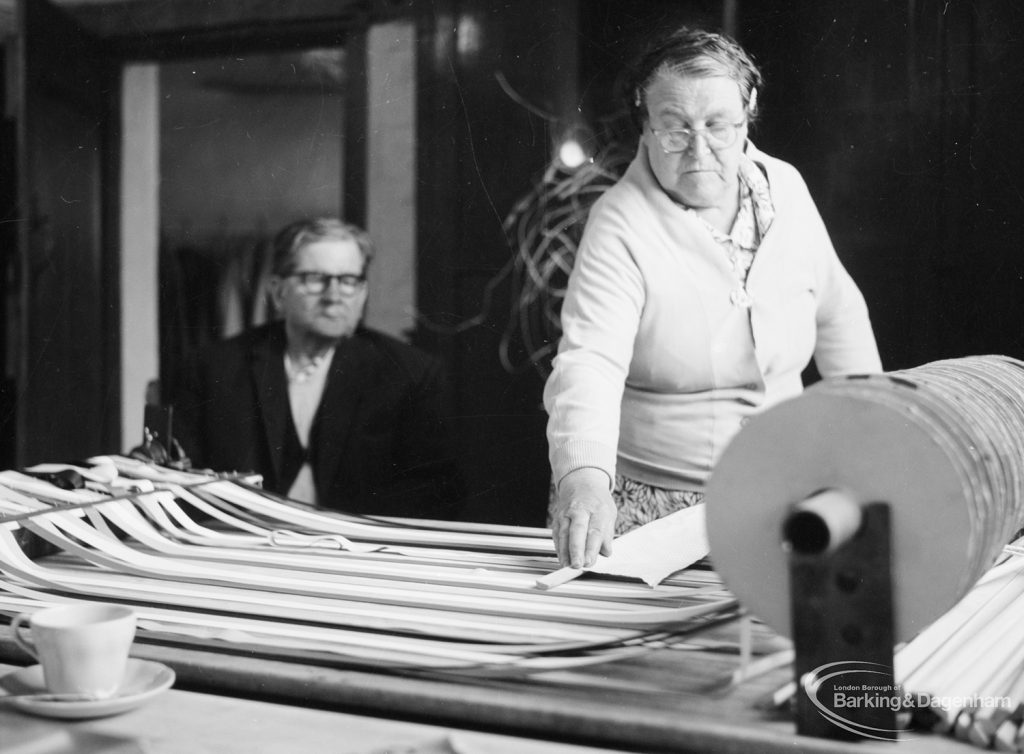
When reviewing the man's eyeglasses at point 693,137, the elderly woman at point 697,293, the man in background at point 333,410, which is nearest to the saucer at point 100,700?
the elderly woman at point 697,293

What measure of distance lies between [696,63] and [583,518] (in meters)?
0.99

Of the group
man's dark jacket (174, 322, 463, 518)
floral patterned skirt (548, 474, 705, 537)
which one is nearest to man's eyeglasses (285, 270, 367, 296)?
man's dark jacket (174, 322, 463, 518)

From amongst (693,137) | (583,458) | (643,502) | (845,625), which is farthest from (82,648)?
(693,137)

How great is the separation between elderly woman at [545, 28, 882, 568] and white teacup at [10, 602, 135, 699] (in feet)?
3.18

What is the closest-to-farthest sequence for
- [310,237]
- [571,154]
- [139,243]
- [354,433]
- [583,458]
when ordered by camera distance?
[583,458]
[571,154]
[354,433]
[310,237]
[139,243]

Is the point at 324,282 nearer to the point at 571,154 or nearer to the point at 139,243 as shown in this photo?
the point at 139,243

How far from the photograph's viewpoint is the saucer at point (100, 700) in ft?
2.78

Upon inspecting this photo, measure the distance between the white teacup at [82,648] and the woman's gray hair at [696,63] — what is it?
142 centimetres

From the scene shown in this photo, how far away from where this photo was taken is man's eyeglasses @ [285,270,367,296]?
8.79 feet

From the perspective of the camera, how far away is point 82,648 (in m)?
0.85

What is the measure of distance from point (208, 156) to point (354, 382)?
2.47ft

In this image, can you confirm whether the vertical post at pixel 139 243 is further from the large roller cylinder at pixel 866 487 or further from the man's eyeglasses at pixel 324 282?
the large roller cylinder at pixel 866 487

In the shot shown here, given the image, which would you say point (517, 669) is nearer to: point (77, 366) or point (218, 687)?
point (218, 687)

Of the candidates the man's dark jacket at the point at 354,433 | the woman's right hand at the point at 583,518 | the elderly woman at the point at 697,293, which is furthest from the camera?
the man's dark jacket at the point at 354,433
